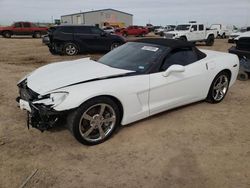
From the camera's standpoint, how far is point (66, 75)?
13.4ft

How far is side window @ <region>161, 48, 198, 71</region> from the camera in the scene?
457 centimetres

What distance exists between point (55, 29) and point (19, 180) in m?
11.2

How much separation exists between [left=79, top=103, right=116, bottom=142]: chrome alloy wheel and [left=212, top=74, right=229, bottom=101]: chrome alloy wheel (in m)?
2.62

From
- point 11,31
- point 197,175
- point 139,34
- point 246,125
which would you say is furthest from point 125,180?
point 139,34

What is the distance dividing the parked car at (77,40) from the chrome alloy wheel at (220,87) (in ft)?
30.3

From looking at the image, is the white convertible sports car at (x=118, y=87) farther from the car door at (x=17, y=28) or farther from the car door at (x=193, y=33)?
the car door at (x=17, y=28)

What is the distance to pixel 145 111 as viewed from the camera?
14.0 ft

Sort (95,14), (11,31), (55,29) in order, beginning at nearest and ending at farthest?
1. (55,29)
2. (11,31)
3. (95,14)

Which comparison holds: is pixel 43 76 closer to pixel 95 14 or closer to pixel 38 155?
pixel 38 155

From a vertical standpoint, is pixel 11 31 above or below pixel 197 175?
above

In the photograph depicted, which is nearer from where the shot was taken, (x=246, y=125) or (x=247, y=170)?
(x=247, y=170)

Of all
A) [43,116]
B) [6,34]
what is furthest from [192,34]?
[43,116]

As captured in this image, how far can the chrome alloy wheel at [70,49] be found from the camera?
43.8 ft

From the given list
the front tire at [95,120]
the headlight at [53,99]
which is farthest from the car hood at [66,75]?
the front tire at [95,120]
